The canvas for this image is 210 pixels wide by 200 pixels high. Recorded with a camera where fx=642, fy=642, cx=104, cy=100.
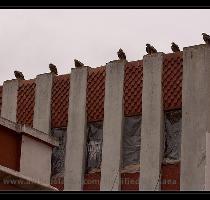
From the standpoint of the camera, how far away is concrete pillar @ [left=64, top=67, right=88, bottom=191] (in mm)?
24188

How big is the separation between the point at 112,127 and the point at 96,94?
5.55 feet

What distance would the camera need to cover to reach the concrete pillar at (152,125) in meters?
22.2

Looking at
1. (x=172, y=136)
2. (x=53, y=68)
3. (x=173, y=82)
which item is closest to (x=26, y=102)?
(x=53, y=68)

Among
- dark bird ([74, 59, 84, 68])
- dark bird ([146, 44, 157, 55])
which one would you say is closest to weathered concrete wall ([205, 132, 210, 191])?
dark bird ([146, 44, 157, 55])

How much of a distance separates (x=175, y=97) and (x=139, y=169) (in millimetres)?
2838

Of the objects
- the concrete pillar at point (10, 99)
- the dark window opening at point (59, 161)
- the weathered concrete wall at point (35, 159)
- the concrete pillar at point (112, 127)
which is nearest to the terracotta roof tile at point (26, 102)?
the concrete pillar at point (10, 99)

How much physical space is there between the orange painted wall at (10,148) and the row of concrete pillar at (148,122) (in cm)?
837

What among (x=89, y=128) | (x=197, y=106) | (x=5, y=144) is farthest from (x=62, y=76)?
(x=5, y=144)

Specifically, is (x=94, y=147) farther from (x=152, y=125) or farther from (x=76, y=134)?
(x=152, y=125)

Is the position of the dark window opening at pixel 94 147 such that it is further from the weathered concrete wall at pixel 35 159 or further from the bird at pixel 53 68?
the weathered concrete wall at pixel 35 159

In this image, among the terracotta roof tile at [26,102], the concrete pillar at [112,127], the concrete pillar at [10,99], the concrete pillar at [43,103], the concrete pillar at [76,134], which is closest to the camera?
the concrete pillar at [112,127]

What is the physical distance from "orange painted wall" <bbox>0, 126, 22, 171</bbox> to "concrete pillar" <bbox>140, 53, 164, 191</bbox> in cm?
865

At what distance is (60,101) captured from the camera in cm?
2573

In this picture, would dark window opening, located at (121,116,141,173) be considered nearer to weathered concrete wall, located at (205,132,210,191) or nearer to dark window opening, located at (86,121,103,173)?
dark window opening, located at (86,121,103,173)
